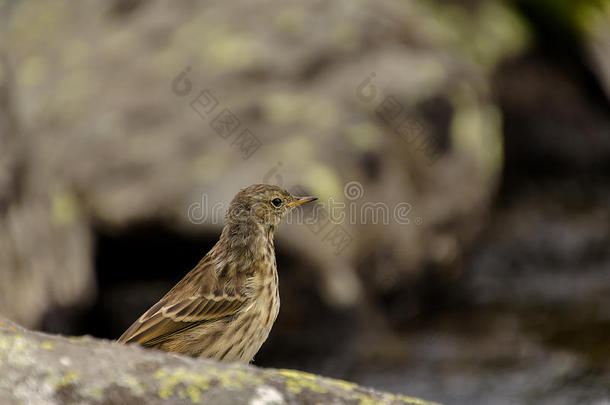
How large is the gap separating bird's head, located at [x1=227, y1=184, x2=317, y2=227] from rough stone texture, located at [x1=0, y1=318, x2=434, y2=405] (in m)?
2.43

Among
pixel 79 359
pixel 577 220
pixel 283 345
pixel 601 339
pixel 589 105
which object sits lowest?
pixel 79 359

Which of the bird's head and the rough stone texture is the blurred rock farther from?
the rough stone texture

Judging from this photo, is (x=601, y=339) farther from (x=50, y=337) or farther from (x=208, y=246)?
(x=50, y=337)

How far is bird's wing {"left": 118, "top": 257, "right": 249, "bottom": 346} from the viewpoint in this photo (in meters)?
5.13

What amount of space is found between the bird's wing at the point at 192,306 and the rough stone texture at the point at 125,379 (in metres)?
1.62

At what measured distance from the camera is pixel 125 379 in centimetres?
324

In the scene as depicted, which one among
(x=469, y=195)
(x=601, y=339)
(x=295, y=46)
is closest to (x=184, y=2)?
(x=295, y=46)

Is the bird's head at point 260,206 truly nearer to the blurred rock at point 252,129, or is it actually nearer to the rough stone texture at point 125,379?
the rough stone texture at point 125,379

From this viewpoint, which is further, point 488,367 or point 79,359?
point 488,367

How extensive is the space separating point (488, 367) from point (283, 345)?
7.45 ft

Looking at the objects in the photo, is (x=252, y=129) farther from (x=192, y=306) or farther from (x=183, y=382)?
(x=183, y=382)

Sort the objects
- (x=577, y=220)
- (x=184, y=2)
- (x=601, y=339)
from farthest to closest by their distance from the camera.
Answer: (x=577, y=220) < (x=184, y=2) < (x=601, y=339)

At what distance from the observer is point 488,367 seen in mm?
10031

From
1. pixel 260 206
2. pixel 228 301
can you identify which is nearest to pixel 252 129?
pixel 260 206
